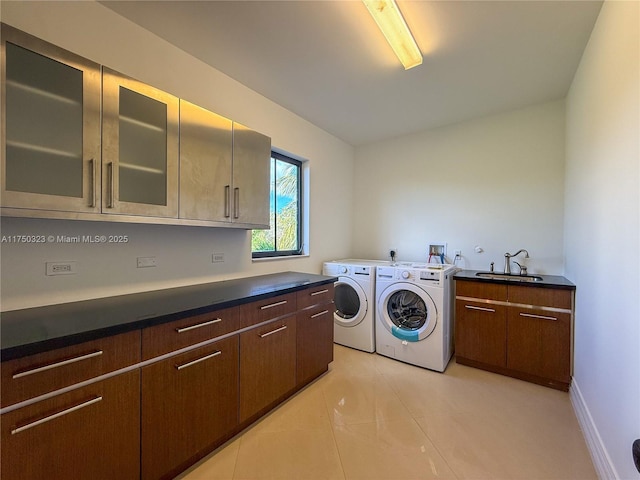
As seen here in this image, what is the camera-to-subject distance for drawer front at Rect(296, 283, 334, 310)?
6.91 feet

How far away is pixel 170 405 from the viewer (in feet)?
4.28

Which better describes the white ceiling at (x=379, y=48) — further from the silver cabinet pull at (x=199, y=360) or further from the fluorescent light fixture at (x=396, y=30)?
the silver cabinet pull at (x=199, y=360)

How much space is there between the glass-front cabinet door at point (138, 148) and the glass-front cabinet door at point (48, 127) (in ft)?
0.16

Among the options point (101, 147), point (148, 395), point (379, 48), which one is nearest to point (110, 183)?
point (101, 147)

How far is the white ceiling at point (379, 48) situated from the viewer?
1.56m

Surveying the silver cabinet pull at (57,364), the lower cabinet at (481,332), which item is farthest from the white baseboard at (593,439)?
the silver cabinet pull at (57,364)

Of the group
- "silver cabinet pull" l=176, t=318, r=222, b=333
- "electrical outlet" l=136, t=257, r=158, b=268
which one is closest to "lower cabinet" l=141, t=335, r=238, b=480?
"silver cabinet pull" l=176, t=318, r=222, b=333

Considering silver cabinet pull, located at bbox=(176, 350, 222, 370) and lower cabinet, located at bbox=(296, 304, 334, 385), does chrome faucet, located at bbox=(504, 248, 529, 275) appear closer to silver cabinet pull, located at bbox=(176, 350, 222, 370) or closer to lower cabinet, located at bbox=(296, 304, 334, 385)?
lower cabinet, located at bbox=(296, 304, 334, 385)

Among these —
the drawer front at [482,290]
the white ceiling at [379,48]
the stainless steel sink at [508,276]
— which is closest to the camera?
the white ceiling at [379,48]

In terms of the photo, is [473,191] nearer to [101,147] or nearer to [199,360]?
[199,360]

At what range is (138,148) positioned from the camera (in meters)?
1.47

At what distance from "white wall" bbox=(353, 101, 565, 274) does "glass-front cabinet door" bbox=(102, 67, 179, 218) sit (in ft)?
8.85

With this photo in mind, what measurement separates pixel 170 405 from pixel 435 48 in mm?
2706

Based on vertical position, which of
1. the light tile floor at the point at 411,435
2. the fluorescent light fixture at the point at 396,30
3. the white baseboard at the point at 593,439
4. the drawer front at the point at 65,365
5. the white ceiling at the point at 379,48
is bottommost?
the light tile floor at the point at 411,435
